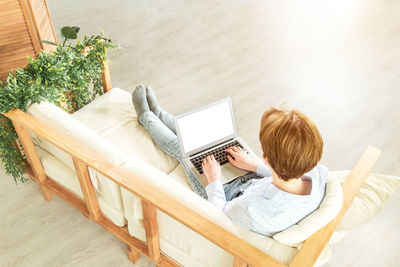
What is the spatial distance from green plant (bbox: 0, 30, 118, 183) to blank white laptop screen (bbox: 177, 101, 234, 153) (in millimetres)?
665

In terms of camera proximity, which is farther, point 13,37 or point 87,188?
point 13,37

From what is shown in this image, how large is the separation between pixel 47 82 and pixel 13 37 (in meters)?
0.76

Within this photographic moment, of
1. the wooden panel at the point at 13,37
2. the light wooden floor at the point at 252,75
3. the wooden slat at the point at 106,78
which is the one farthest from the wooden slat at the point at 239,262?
the wooden panel at the point at 13,37

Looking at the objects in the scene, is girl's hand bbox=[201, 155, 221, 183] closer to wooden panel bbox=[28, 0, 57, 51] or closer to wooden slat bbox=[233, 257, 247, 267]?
wooden slat bbox=[233, 257, 247, 267]

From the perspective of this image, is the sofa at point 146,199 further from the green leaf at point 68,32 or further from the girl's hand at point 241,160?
the green leaf at point 68,32

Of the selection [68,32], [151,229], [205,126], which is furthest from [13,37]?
[151,229]

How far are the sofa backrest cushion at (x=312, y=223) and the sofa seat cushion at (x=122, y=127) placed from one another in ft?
2.94

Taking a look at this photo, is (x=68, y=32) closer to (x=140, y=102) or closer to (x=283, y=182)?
(x=140, y=102)

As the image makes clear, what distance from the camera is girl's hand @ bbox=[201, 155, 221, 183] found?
186 centimetres

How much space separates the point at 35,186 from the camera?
7.93 ft

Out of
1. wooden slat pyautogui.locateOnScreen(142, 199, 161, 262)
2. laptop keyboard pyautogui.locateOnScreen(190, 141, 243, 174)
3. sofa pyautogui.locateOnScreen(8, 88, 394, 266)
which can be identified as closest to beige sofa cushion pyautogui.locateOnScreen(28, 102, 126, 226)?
sofa pyautogui.locateOnScreen(8, 88, 394, 266)

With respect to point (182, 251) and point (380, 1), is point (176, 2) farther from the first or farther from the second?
point (182, 251)

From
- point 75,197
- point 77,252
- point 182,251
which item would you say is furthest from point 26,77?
point 182,251

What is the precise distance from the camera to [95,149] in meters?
1.73
